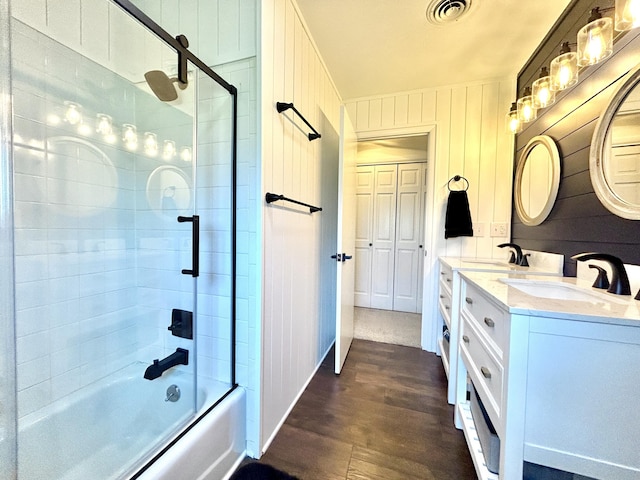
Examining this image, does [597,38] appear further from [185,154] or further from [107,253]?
[107,253]

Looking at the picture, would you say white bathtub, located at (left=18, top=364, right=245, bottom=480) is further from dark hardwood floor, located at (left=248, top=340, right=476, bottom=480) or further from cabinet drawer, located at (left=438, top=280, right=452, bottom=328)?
cabinet drawer, located at (left=438, top=280, right=452, bottom=328)

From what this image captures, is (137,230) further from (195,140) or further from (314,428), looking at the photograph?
(314,428)

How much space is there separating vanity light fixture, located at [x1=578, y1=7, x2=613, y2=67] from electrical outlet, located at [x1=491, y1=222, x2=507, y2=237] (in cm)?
128

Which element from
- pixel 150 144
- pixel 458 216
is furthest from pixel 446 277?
pixel 150 144

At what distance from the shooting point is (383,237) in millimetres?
3615

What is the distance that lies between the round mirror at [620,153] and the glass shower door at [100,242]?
1.88 meters

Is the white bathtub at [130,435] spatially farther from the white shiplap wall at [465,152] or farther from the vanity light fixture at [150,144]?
the white shiplap wall at [465,152]

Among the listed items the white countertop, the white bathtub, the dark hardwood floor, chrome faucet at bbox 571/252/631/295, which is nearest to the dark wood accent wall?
chrome faucet at bbox 571/252/631/295

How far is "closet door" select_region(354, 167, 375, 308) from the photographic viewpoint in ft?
12.0

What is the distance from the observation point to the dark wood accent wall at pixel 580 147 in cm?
110

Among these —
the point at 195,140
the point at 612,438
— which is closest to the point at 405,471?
the point at 612,438

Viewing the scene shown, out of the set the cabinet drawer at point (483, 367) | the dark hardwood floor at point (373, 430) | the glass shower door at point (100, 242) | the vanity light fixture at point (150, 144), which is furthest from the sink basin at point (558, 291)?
the vanity light fixture at point (150, 144)

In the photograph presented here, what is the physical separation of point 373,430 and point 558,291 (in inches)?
46.5

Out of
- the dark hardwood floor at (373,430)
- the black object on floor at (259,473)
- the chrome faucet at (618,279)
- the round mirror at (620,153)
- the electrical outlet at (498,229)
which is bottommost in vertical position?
the black object on floor at (259,473)
